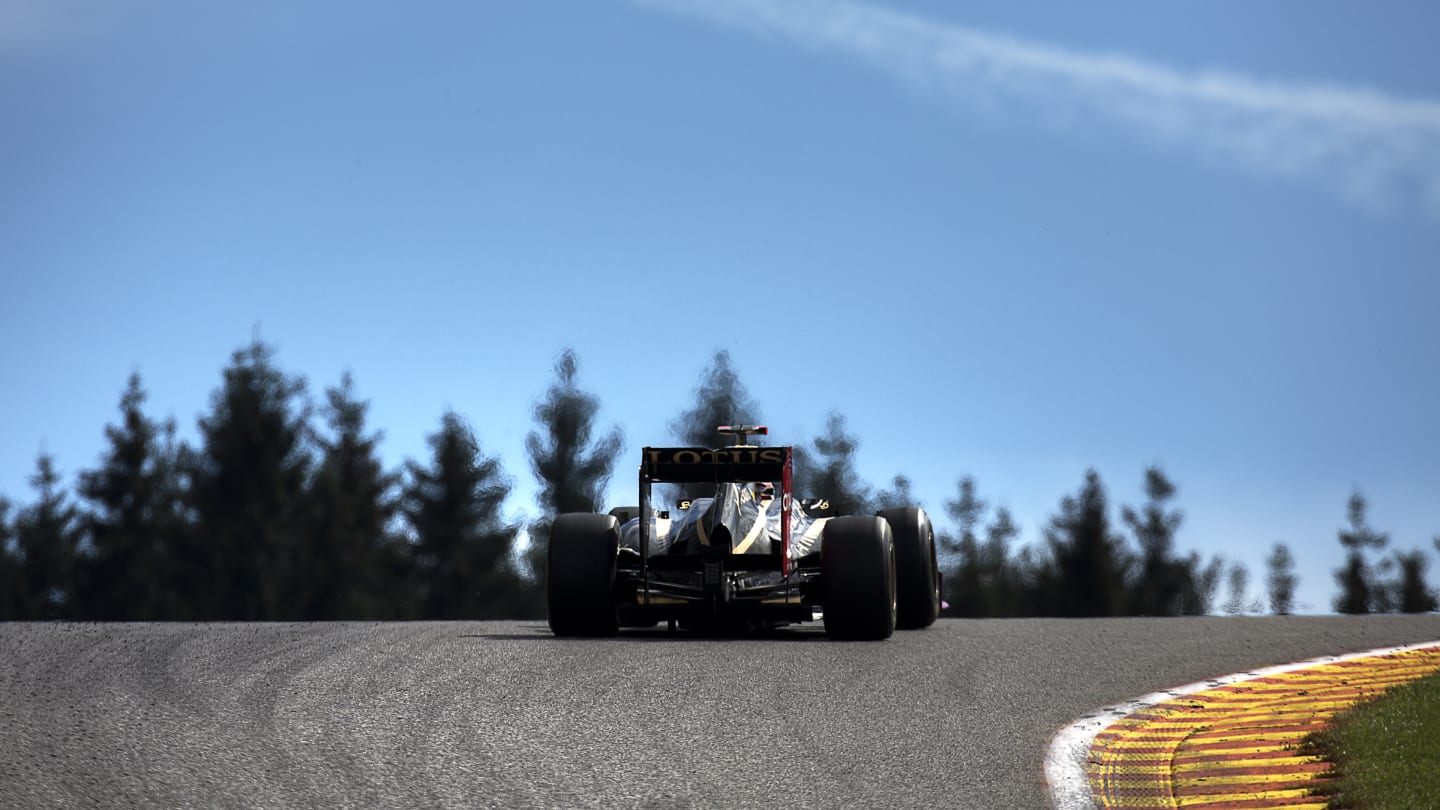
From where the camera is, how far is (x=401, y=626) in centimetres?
1568

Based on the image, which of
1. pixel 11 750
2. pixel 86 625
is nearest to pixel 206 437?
pixel 86 625

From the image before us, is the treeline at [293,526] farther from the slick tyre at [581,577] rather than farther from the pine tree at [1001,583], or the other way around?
the slick tyre at [581,577]

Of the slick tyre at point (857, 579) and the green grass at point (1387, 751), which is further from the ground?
the slick tyre at point (857, 579)

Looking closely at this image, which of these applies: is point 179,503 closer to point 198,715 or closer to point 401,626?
point 401,626

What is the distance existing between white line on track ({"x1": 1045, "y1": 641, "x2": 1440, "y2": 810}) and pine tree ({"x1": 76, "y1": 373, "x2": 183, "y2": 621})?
51.3 m

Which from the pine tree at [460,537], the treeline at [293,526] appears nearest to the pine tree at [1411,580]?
the treeline at [293,526]

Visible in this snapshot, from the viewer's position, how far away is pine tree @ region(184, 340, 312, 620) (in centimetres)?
5831

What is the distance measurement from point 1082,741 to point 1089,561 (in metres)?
66.2

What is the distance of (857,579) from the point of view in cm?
1433

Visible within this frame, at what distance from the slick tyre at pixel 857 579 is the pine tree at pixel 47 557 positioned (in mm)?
49290

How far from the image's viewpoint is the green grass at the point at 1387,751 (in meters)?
7.15

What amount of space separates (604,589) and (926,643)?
10.5ft

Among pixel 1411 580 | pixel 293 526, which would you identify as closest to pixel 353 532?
pixel 293 526

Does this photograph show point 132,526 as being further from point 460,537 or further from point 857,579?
point 857,579
